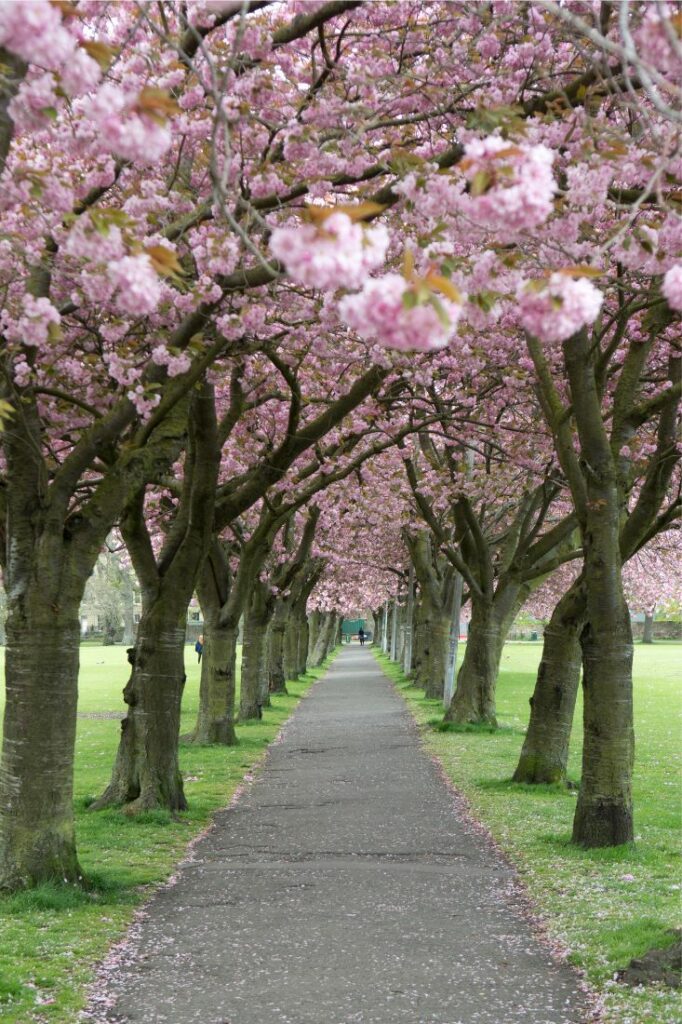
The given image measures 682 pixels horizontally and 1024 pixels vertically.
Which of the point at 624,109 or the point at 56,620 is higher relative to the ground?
the point at 624,109

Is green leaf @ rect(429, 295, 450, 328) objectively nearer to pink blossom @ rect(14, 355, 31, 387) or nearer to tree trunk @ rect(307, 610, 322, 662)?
pink blossom @ rect(14, 355, 31, 387)

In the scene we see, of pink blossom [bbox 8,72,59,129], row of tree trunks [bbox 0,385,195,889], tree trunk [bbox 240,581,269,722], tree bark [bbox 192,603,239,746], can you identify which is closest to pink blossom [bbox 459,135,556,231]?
pink blossom [bbox 8,72,59,129]

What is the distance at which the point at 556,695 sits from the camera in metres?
14.2

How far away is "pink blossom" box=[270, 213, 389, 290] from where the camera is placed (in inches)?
129

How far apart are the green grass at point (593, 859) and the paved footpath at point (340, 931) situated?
28 cm

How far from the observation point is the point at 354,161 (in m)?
8.17

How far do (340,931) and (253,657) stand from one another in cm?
1774

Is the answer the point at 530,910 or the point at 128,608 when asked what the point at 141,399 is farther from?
the point at 128,608

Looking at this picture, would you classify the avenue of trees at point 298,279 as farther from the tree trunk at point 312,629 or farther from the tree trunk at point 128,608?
the tree trunk at point 128,608

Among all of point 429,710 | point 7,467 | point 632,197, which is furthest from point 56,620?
point 429,710

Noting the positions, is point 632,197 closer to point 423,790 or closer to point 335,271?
point 335,271

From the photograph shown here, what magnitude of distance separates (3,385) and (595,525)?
5.79 meters

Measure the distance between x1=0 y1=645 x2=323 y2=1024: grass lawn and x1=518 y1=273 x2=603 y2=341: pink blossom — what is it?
191 inches

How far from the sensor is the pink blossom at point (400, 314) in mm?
3205
